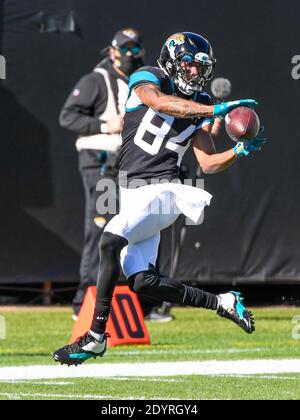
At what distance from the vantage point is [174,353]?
8695 mm

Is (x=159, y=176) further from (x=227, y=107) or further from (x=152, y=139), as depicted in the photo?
(x=227, y=107)

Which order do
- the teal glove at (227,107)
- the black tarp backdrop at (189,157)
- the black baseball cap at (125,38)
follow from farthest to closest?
the black tarp backdrop at (189,157) < the black baseball cap at (125,38) < the teal glove at (227,107)

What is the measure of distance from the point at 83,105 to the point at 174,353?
2651 millimetres

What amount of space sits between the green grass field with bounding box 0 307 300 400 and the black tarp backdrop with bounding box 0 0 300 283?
55 cm

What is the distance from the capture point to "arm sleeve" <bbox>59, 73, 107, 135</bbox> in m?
10.3

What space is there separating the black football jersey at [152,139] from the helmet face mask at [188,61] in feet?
0.24

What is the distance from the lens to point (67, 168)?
11656 mm

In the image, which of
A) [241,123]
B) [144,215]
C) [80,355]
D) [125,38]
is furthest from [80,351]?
[125,38]

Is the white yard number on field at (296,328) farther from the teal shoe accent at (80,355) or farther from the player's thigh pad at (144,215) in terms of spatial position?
the teal shoe accent at (80,355)

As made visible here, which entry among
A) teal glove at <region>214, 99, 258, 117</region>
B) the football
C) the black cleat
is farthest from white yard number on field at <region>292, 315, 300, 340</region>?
teal glove at <region>214, 99, 258, 117</region>

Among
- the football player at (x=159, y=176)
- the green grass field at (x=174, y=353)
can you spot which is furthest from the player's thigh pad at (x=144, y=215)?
the green grass field at (x=174, y=353)

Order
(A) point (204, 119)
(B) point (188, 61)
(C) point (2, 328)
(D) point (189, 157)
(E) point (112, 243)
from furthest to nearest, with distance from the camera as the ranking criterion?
(D) point (189, 157) < (C) point (2, 328) < (A) point (204, 119) < (B) point (188, 61) < (E) point (112, 243)

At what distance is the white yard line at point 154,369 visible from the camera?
24.9ft
